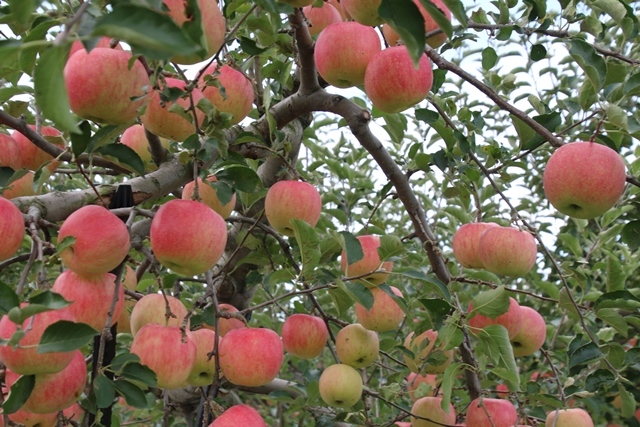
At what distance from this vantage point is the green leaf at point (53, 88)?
2.15 ft

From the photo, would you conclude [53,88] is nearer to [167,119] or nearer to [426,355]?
[167,119]

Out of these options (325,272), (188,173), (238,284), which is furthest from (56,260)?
(238,284)

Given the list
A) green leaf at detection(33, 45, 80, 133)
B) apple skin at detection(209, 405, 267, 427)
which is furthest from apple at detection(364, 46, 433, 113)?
green leaf at detection(33, 45, 80, 133)

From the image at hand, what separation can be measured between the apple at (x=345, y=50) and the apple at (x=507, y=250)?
1.98 feet

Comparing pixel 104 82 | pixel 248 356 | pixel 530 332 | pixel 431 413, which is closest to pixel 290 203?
pixel 248 356

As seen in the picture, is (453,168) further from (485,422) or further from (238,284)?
(238,284)

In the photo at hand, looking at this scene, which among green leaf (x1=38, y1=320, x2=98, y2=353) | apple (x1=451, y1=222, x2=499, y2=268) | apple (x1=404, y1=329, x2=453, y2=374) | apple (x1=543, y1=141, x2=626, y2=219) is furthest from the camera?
apple (x1=451, y1=222, x2=499, y2=268)

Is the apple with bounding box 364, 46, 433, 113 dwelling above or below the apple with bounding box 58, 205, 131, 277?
above

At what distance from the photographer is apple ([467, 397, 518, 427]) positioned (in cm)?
168

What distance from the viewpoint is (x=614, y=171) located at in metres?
1.41

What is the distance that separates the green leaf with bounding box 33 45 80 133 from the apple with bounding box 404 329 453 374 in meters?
1.29

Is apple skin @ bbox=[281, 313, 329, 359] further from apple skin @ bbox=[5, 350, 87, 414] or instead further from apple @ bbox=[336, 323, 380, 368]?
apple skin @ bbox=[5, 350, 87, 414]

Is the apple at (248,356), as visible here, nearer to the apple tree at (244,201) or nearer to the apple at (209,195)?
the apple tree at (244,201)

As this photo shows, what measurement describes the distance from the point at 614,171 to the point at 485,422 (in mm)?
754
